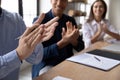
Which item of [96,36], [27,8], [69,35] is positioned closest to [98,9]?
[96,36]

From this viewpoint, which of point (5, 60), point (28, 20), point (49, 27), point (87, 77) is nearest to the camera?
point (5, 60)

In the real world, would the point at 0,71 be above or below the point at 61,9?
below

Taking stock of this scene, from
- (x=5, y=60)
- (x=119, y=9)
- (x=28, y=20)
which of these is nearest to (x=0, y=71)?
(x=5, y=60)

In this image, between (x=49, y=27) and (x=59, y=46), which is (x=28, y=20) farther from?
(x=49, y=27)

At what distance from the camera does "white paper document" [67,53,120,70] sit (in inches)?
50.4

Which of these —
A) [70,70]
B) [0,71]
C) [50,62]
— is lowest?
[50,62]

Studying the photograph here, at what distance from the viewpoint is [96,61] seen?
1362mm

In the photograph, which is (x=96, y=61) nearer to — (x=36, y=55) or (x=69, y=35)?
(x=69, y=35)

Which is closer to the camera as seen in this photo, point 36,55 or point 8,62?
point 8,62

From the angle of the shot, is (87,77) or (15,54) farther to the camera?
(87,77)

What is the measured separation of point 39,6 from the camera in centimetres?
364

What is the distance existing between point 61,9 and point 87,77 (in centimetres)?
83

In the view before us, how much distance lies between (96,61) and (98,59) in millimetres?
49

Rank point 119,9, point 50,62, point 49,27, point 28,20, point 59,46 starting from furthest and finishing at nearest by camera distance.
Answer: point 119,9 → point 28,20 → point 50,62 → point 59,46 → point 49,27
